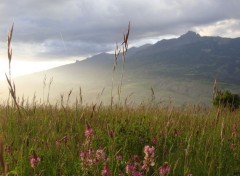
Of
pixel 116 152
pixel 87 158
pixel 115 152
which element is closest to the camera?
pixel 87 158

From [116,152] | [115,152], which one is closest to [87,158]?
[116,152]

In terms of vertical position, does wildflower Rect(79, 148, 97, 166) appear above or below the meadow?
above

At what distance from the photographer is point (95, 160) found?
3.23m

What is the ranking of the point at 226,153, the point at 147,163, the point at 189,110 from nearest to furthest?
the point at 147,163
the point at 226,153
the point at 189,110

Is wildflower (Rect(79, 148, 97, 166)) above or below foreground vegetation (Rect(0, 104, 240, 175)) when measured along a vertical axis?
above

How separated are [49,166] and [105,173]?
131cm

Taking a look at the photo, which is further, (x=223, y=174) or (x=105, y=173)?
(x=223, y=174)

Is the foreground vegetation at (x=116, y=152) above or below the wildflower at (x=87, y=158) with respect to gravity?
below

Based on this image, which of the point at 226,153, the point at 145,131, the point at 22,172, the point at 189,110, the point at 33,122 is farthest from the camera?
the point at 189,110

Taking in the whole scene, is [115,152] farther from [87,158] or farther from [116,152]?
[87,158]

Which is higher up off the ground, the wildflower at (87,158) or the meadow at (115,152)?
the wildflower at (87,158)

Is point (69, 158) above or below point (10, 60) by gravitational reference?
below

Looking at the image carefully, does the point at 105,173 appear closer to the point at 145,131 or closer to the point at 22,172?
the point at 22,172

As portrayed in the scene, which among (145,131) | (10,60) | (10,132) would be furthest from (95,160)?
(10,132)
